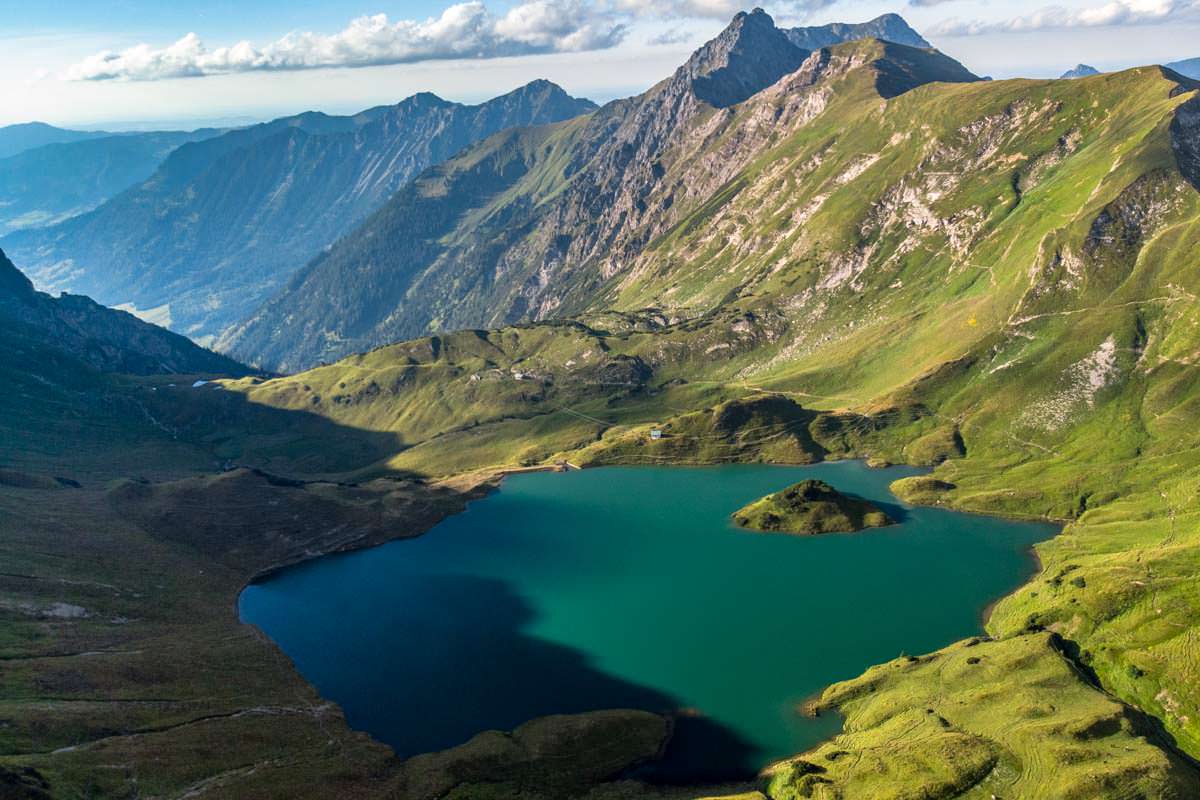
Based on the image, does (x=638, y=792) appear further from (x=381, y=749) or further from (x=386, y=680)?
(x=386, y=680)

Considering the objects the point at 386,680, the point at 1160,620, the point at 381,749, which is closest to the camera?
the point at 381,749

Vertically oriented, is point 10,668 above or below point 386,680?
above

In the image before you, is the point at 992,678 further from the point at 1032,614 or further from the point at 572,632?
the point at 572,632

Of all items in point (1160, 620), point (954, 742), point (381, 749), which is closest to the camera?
point (954, 742)

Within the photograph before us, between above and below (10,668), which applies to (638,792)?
below

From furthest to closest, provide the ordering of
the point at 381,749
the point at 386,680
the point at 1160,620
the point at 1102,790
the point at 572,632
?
the point at 572,632
the point at 386,680
the point at 1160,620
the point at 381,749
the point at 1102,790

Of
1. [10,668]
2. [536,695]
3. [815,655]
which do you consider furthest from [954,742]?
[10,668]

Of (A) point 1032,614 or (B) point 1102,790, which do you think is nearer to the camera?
(B) point 1102,790

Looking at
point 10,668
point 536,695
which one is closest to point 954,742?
point 536,695

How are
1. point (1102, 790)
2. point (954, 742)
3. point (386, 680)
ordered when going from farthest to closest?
point (386, 680), point (954, 742), point (1102, 790)
